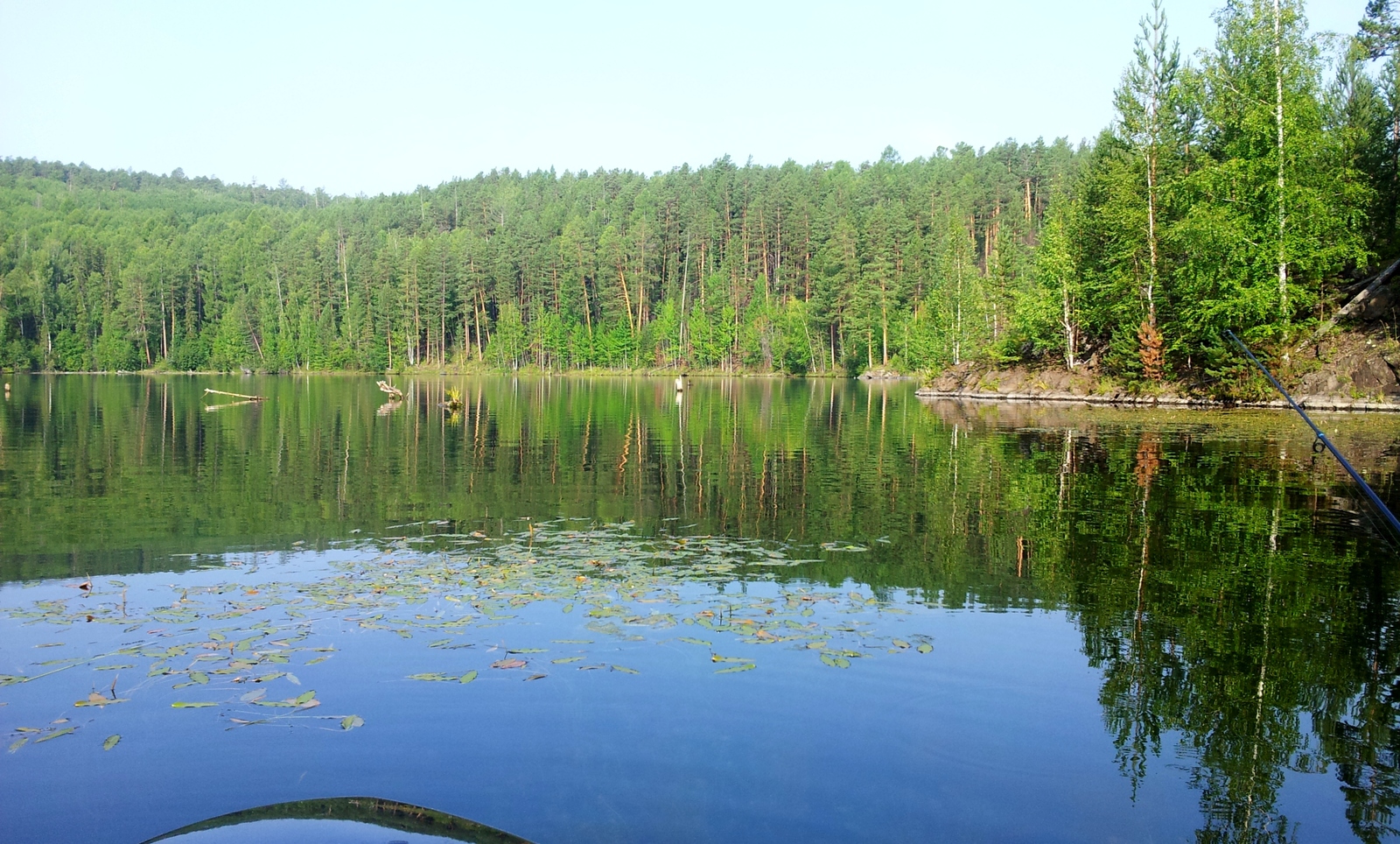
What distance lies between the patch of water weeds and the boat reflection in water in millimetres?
1579

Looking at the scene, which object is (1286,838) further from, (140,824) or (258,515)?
(258,515)

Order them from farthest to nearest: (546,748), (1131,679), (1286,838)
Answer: (1131,679)
(546,748)
(1286,838)

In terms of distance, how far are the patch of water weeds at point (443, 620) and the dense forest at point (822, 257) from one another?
3397 cm

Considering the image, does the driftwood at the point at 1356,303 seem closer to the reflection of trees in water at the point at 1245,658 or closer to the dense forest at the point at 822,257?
the dense forest at the point at 822,257

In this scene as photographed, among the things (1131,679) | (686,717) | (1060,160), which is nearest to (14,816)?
(686,717)

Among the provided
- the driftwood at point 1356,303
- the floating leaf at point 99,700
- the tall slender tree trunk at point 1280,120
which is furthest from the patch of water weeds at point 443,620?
the driftwood at point 1356,303

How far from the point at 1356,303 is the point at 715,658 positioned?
39968mm

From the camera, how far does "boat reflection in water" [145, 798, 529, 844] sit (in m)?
4.68

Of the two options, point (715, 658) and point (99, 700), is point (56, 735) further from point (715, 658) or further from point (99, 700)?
point (715, 658)

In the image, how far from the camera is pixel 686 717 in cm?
693

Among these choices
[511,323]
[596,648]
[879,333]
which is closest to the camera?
[596,648]

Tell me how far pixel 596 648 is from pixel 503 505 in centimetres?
865

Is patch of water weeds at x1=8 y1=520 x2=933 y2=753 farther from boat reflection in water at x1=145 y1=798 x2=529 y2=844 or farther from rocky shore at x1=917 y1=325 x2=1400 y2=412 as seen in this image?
rocky shore at x1=917 y1=325 x2=1400 y2=412

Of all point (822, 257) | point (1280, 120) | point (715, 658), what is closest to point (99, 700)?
point (715, 658)
